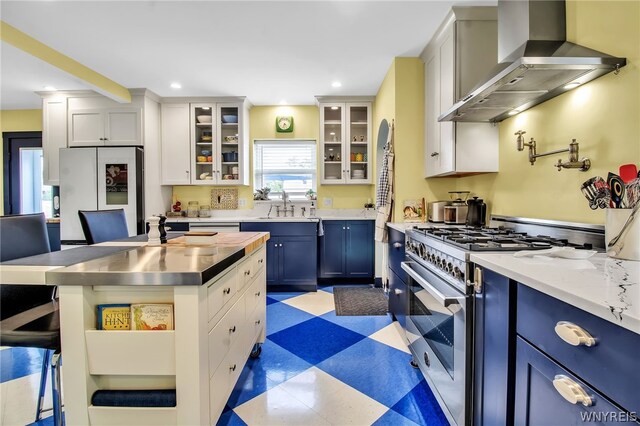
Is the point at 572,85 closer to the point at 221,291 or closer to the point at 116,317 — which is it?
the point at 221,291

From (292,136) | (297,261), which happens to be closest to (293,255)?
(297,261)

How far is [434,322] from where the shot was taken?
1564 millimetres

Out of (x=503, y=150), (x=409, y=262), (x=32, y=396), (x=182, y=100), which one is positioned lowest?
(x=32, y=396)

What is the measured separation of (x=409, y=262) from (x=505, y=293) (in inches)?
38.7

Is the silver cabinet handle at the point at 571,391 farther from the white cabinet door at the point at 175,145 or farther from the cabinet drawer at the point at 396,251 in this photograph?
the white cabinet door at the point at 175,145

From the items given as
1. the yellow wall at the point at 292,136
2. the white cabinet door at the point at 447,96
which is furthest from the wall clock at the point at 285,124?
the white cabinet door at the point at 447,96

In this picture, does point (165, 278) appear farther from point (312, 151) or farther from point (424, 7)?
point (312, 151)

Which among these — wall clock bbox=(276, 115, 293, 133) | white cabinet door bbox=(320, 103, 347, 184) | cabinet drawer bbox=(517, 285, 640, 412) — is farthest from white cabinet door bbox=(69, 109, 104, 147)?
cabinet drawer bbox=(517, 285, 640, 412)

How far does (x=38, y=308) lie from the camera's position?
1482mm

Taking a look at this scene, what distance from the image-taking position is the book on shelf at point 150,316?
1.05 metres

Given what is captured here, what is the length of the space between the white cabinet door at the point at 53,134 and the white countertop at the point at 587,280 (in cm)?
486

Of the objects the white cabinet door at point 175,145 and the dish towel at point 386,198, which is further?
the white cabinet door at point 175,145

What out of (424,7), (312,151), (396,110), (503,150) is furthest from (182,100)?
(503,150)

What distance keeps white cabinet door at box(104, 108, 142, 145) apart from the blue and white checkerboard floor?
98.4 inches
